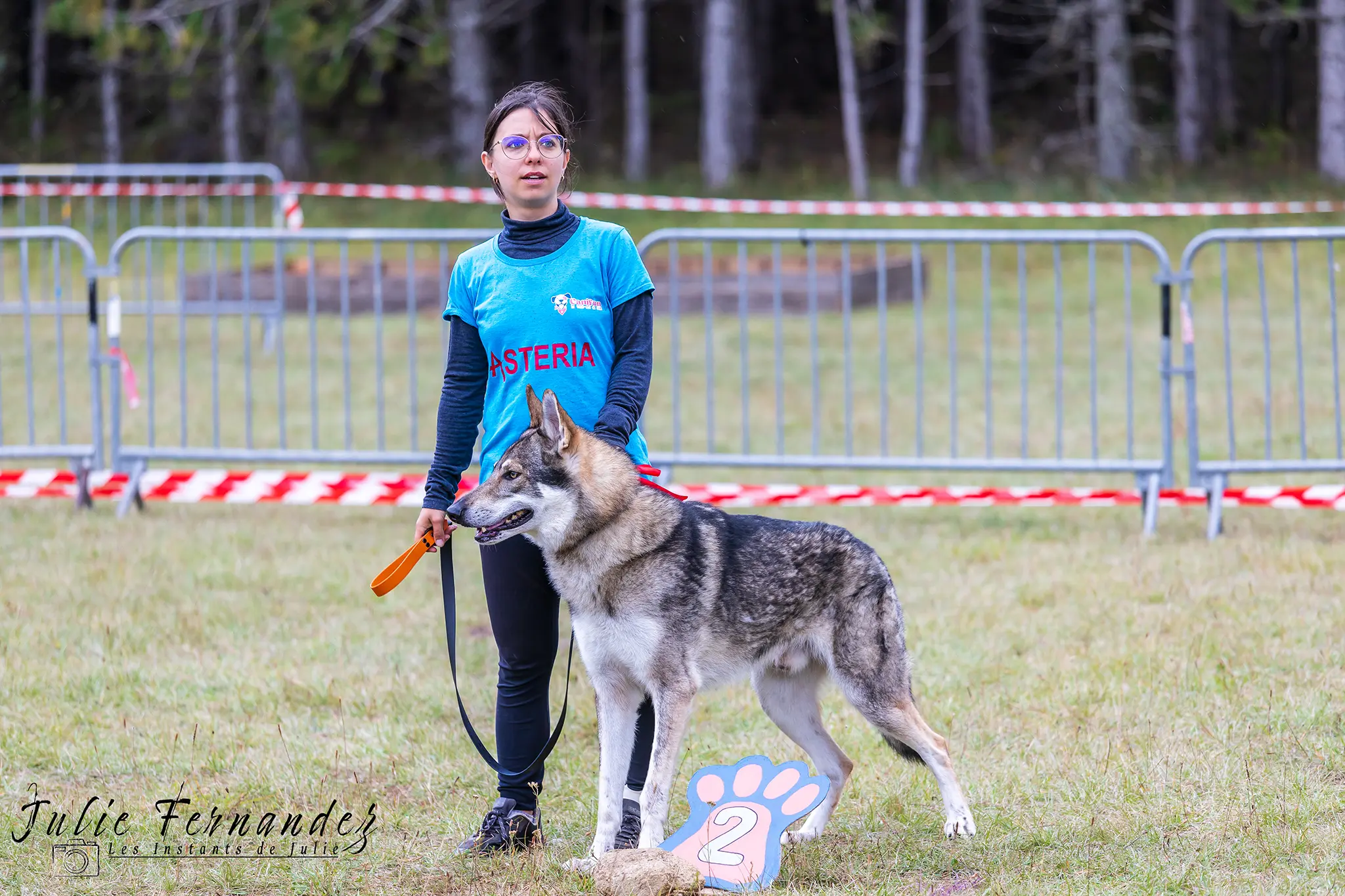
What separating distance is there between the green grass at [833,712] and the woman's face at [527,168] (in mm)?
1806

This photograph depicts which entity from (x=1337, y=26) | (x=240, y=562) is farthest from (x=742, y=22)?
(x=240, y=562)

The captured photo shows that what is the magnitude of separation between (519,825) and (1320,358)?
37.0 feet

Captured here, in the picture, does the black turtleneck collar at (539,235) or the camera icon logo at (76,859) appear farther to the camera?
the camera icon logo at (76,859)

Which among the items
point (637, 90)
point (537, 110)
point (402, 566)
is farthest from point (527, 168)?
point (637, 90)

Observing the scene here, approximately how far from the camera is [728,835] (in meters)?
4.04

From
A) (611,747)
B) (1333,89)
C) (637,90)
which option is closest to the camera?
(611,747)

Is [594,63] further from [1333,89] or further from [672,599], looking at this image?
[672,599]

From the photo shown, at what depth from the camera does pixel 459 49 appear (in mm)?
26656

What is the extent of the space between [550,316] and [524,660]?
98 centimetres

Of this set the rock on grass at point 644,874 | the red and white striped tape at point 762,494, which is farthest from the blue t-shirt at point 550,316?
the red and white striped tape at point 762,494

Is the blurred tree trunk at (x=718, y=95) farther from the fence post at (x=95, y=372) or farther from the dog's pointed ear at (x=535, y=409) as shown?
the dog's pointed ear at (x=535, y=409)

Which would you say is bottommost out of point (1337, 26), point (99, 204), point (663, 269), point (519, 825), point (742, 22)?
point (519, 825)

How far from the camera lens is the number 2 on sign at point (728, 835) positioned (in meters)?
4.01

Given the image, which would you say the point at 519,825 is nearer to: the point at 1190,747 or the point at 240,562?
the point at 1190,747
